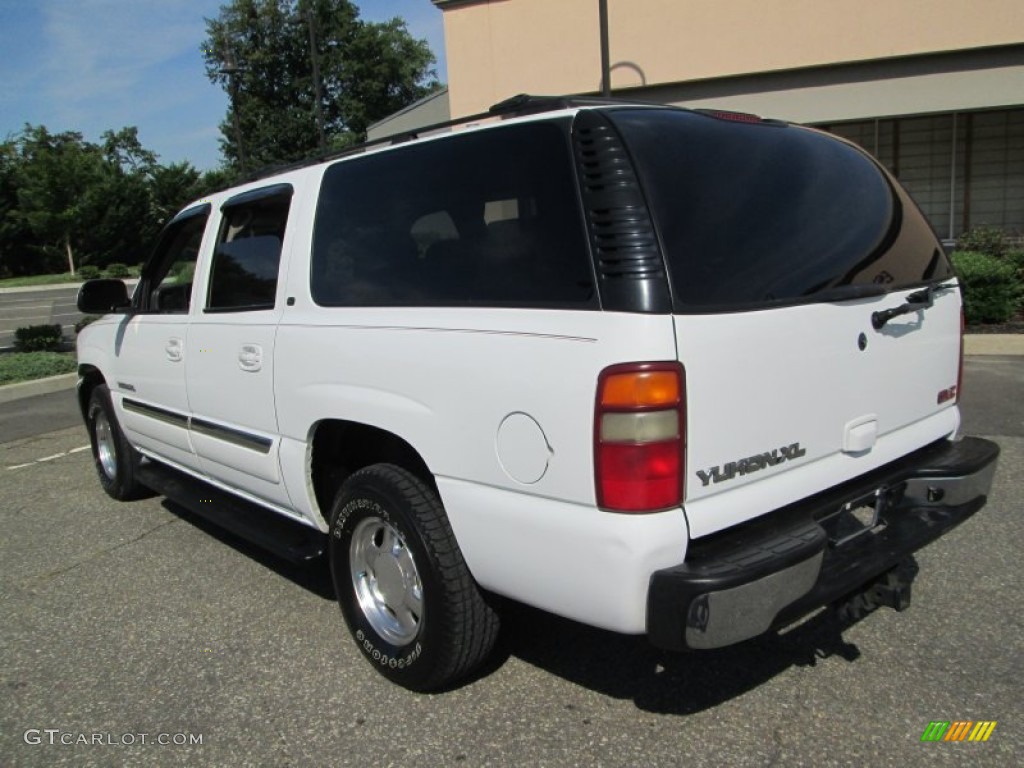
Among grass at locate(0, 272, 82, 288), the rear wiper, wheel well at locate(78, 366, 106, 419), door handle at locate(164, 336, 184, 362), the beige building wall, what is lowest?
wheel well at locate(78, 366, 106, 419)

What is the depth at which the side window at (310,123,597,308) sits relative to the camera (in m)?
2.37

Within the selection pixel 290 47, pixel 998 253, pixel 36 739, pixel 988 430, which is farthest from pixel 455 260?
pixel 290 47

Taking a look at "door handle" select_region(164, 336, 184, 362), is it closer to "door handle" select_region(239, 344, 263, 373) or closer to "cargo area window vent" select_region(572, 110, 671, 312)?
"door handle" select_region(239, 344, 263, 373)

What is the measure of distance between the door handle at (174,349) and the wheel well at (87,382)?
1.48 metres

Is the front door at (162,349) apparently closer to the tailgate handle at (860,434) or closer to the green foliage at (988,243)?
the tailgate handle at (860,434)

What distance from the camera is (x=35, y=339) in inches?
543

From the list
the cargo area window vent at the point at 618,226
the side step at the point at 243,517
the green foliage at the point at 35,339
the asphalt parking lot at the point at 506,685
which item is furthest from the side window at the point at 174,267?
the green foliage at the point at 35,339

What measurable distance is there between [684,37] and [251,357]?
38.6 ft

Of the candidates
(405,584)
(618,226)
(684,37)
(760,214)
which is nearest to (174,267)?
A: (405,584)

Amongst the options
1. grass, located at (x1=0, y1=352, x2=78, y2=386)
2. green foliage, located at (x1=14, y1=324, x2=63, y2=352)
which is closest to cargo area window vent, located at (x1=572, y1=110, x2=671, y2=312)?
grass, located at (x1=0, y1=352, x2=78, y2=386)

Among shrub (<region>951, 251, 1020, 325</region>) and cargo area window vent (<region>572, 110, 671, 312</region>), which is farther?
shrub (<region>951, 251, 1020, 325</region>)

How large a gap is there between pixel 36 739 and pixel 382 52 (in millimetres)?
63532

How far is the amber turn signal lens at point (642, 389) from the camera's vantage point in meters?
2.12

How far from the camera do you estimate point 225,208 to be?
4020mm
